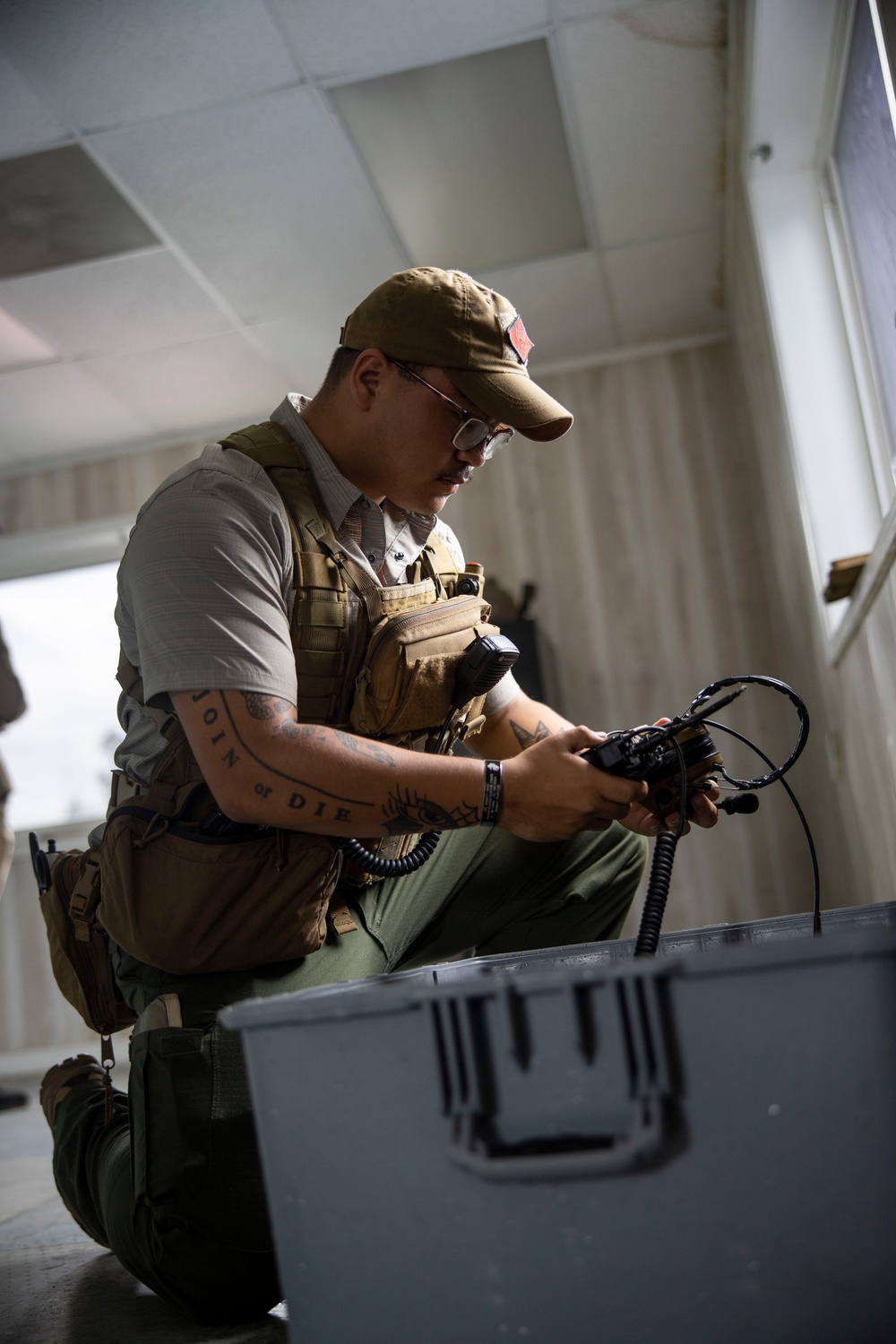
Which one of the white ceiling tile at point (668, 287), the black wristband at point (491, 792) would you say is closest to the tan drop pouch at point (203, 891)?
the black wristband at point (491, 792)

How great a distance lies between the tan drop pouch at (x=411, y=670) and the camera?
48.9 inches

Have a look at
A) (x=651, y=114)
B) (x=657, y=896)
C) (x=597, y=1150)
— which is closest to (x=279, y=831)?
(x=657, y=896)

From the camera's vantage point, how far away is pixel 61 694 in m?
4.46

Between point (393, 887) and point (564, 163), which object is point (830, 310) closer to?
point (564, 163)

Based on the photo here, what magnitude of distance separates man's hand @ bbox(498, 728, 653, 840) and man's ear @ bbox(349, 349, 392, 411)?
0.56m

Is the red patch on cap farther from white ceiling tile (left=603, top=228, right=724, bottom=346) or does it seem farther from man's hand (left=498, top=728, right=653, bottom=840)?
white ceiling tile (left=603, top=228, right=724, bottom=346)

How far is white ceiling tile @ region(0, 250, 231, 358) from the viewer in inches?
124

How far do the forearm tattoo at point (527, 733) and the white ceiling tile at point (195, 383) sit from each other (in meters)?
2.54

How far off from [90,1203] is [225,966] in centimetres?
36

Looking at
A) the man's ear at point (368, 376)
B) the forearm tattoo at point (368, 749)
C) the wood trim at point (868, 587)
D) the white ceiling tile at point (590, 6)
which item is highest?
the white ceiling tile at point (590, 6)

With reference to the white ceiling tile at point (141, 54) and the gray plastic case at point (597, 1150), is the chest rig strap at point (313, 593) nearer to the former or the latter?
the gray plastic case at point (597, 1150)

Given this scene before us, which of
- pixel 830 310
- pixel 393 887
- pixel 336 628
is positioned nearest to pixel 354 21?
pixel 830 310

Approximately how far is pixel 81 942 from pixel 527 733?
0.70 metres

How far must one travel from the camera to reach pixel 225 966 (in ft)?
3.98
